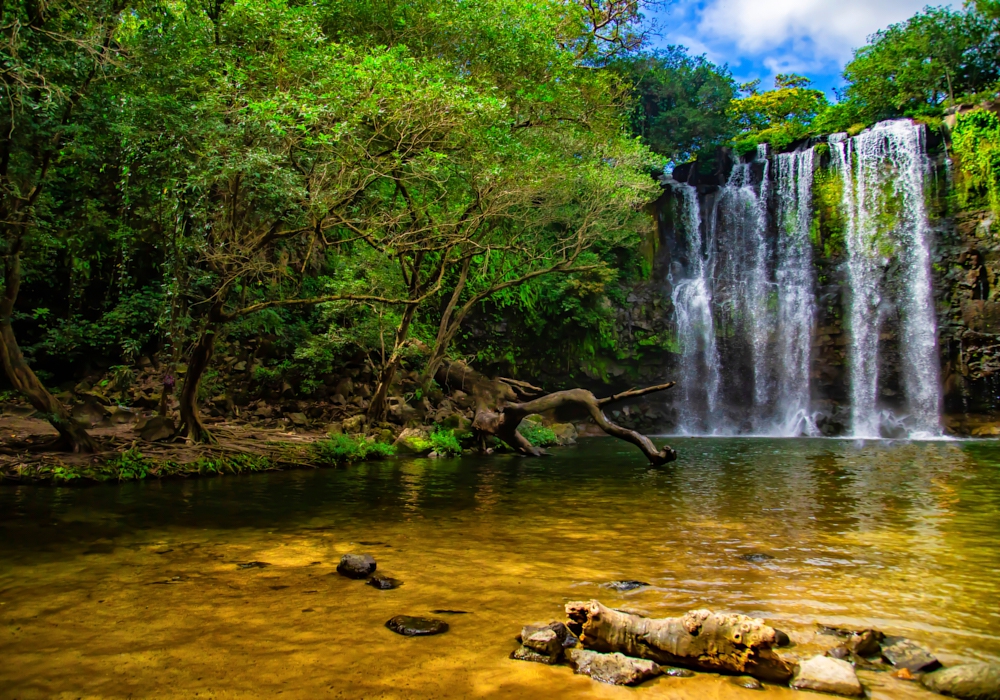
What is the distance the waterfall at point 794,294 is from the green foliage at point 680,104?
8.26 metres

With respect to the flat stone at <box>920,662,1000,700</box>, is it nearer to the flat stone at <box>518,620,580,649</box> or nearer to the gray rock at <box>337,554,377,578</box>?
the flat stone at <box>518,620,580,649</box>

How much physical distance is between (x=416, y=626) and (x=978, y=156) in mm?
28327

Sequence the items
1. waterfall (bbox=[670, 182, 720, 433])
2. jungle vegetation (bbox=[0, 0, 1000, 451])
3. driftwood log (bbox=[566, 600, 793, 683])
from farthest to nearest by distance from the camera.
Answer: waterfall (bbox=[670, 182, 720, 433])
jungle vegetation (bbox=[0, 0, 1000, 451])
driftwood log (bbox=[566, 600, 793, 683])

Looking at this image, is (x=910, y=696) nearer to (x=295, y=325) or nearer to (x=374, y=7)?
(x=374, y=7)

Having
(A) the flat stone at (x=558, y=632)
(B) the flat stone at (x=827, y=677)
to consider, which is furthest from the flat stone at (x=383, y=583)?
(B) the flat stone at (x=827, y=677)

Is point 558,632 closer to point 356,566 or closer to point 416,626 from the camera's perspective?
point 416,626

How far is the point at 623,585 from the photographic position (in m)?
4.55

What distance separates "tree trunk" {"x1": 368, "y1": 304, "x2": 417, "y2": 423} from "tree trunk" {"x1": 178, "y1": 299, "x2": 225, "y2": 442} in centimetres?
438

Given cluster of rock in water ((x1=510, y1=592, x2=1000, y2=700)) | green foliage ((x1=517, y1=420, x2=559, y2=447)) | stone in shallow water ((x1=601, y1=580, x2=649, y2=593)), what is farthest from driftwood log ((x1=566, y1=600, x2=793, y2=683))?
green foliage ((x1=517, y1=420, x2=559, y2=447))

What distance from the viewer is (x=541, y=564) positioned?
17.1ft

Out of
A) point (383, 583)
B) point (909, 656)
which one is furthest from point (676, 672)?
point (383, 583)

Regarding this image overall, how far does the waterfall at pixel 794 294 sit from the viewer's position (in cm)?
2583

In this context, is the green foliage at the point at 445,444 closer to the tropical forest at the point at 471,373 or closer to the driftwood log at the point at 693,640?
the tropical forest at the point at 471,373

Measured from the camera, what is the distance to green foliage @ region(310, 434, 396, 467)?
13438 millimetres
